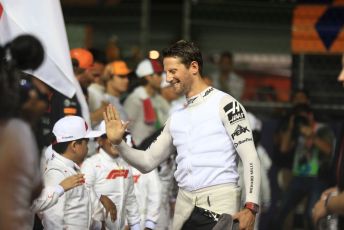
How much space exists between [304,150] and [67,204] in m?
6.55

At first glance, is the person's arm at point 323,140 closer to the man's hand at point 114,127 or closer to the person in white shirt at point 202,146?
the person in white shirt at point 202,146

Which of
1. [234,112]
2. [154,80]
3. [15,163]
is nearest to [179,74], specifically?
[234,112]

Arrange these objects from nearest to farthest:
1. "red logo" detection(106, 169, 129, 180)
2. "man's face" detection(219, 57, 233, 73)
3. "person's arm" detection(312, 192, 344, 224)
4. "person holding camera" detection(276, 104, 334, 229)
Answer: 1. "person's arm" detection(312, 192, 344, 224)
2. "red logo" detection(106, 169, 129, 180)
3. "person holding camera" detection(276, 104, 334, 229)
4. "man's face" detection(219, 57, 233, 73)

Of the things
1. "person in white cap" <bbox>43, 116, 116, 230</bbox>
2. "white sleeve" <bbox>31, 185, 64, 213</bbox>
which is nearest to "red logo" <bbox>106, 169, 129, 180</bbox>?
"person in white cap" <bbox>43, 116, 116, 230</bbox>

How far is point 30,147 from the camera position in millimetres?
5727

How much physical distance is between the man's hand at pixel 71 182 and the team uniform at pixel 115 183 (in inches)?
62.1

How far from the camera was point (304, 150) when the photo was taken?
1518cm

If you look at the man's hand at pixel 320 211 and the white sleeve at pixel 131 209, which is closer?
the man's hand at pixel 320 211

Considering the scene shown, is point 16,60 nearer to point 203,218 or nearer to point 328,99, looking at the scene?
point 203,218

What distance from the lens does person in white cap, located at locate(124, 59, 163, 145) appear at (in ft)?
44.2

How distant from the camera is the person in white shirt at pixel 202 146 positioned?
8.38m

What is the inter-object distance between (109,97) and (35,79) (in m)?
2.92

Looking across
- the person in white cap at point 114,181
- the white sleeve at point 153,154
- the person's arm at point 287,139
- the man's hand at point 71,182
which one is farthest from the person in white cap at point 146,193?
the person's arm at point 287,139

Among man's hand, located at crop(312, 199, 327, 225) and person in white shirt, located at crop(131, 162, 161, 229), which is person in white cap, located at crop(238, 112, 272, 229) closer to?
person in white shirt, located at crop(131, 162, 161, 229)
